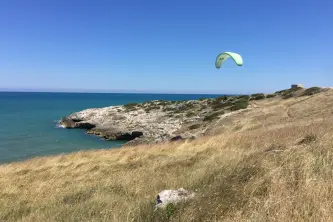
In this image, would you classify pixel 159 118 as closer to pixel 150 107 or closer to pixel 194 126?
pixel 150 107

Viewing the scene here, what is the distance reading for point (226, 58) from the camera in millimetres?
19094

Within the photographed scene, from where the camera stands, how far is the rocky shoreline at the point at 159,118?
46562mm

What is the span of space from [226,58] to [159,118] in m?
39.5

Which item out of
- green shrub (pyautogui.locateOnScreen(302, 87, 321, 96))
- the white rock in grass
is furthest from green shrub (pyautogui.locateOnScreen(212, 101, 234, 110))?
the white rock in grass

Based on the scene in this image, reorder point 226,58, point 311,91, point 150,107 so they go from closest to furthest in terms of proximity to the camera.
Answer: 1. point 226,58
2. point 311,91
3. point 150,107

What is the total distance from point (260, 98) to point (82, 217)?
179 feet

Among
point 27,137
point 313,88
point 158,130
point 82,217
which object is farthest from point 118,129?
point 82,217

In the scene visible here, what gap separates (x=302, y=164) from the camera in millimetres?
6195

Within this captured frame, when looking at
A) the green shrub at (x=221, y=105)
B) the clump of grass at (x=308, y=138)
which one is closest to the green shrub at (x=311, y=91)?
the green shrub at (x=221, y=105)

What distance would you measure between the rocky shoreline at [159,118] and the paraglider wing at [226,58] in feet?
71.1

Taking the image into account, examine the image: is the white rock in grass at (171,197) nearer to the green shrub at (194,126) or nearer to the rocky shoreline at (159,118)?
the rocky shoreline at (159,118)

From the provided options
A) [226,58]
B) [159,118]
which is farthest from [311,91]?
[226,58]

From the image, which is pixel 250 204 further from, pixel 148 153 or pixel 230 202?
pixel 148 153

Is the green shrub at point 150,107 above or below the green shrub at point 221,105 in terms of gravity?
below
